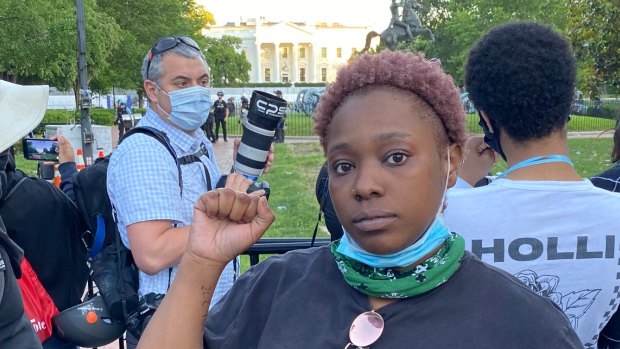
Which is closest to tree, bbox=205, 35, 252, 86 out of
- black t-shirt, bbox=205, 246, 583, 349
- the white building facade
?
the white building facade

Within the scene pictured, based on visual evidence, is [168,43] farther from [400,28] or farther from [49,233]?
[400,28]

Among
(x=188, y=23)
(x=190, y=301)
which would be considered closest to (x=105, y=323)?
(x=190, y=301)

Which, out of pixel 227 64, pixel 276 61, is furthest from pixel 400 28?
pixel 276 61

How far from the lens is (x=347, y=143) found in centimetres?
153

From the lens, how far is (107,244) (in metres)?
3.05

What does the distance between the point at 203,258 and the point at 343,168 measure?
45cm

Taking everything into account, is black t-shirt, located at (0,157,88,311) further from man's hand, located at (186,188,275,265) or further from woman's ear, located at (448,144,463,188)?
woman's ear, located at (448,144,463,188)

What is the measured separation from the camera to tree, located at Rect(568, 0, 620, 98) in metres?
10.3

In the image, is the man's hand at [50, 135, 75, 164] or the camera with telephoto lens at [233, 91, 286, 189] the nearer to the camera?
the camera with telephoto lens at [233, 91, 286, 189]

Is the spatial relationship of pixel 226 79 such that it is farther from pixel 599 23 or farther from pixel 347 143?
pixel 347 143

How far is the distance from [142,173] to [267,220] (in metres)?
1.13

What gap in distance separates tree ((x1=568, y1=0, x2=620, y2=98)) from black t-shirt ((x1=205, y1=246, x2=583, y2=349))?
10116 mm

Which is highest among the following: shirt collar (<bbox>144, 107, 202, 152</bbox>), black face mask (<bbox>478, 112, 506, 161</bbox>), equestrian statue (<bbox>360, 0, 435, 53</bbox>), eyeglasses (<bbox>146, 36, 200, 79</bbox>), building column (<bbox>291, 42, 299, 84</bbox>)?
equestrian statue (<bbox>360, 0, 435, 53</bbox>)

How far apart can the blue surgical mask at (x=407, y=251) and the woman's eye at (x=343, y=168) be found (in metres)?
0.16
